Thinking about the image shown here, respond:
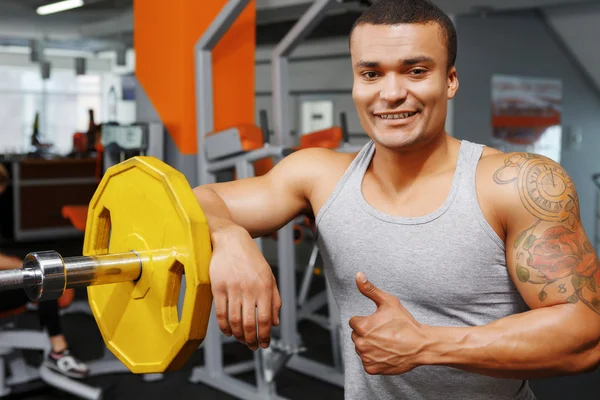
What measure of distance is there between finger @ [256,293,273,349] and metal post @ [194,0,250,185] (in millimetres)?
2174

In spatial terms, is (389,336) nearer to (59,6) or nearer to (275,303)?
(275,303)

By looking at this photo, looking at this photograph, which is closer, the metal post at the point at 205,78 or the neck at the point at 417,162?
the neck at the point at 417,162

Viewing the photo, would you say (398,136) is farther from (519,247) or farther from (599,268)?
(599,268)

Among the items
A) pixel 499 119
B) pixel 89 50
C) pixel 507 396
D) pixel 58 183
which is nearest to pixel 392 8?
pixel 507 396

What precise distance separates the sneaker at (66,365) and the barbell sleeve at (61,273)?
225 centimetres

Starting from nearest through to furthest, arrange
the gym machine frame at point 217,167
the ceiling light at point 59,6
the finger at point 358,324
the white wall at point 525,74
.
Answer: the finger at point 358,324 < the gym machine frame at point 217,167 < the white wall at point 525,74 < the ceiling light at point 59,6

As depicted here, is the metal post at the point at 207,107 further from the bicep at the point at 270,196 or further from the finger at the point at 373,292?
the finger at the point at 373,292

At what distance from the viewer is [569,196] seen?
102 cm

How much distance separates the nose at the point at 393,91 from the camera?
1065mm

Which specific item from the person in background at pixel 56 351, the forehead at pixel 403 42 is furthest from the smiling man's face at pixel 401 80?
the person in background at pixel 56 351

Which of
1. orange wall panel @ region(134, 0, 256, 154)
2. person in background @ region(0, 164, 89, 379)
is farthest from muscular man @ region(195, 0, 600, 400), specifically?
orange wall panel @ region(134, 0, 256, 154)

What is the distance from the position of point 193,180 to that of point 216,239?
2.52m

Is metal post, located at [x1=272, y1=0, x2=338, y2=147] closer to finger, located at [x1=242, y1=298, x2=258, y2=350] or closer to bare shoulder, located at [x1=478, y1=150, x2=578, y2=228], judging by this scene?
bare shoulder, located at [x1=478, y1=150, x2=578, y2=228]

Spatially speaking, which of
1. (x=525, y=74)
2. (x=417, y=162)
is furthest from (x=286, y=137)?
(x=525, y=74)
